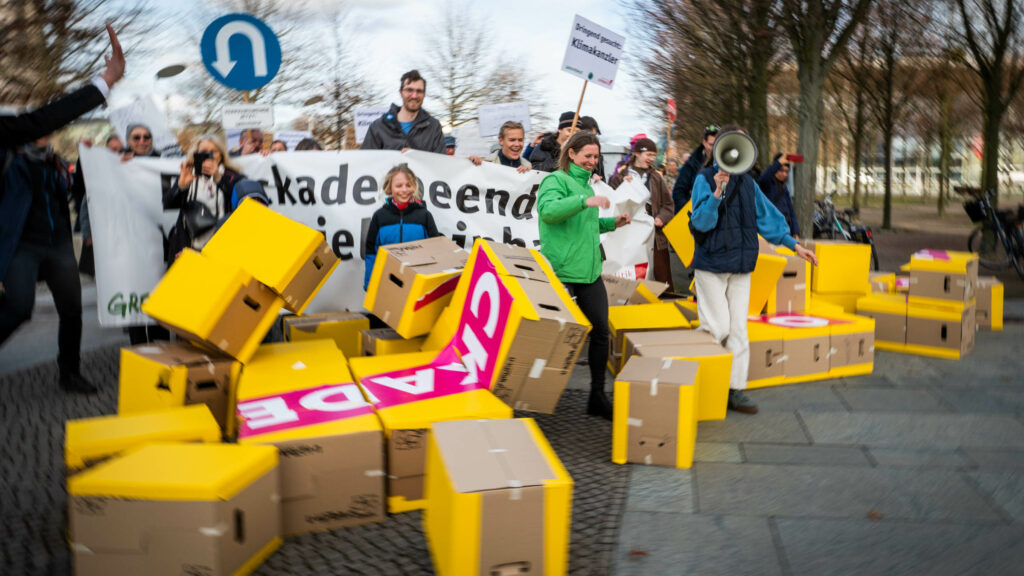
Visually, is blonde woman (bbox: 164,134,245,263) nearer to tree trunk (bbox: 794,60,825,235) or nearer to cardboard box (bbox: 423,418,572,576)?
cardboard box (bbox: 423,418,572,576)

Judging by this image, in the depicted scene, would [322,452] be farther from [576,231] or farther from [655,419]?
[576,231]

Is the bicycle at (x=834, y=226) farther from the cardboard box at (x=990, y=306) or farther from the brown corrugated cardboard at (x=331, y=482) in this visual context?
the brown corrugated cardboard at (x=331, y=482)

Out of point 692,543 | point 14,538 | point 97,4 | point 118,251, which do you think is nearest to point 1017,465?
point 692,543

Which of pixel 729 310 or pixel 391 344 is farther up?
pixel 729 310

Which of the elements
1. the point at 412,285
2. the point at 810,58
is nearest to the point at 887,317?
the point at 810,58

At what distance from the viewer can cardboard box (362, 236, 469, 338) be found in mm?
5172

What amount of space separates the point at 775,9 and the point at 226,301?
32.3ft

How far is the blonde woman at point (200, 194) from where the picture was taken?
5977mm

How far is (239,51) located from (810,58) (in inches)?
296

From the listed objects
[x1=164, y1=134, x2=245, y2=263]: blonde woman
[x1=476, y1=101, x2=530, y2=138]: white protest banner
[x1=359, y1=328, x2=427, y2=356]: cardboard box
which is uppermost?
[x1=476, y1=101, x2=530, y2=138]: white protest banner

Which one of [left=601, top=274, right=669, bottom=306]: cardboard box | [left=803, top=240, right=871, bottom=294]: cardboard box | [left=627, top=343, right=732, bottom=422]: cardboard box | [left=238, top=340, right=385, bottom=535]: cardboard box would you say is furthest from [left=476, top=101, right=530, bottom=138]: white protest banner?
[left=238, top=340, right=385, bottom=535]: cardboard box

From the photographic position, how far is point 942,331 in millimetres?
7426

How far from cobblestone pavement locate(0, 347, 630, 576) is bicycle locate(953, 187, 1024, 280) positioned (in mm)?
9697

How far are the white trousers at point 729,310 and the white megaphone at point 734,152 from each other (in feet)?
2.91
